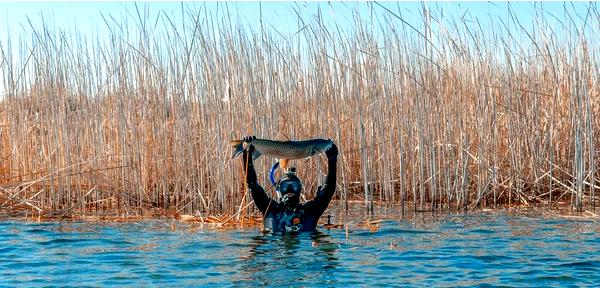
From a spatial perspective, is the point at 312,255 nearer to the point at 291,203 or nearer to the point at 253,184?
the point at 291,203

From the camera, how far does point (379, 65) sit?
801 cm

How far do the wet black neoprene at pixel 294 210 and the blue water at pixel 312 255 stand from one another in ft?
0.32

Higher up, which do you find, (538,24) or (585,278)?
(538,24)

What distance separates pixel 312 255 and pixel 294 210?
69 centimetres

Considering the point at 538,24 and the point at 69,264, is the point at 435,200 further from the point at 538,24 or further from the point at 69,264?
the point at 69,264

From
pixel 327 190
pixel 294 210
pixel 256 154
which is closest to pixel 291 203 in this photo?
pixel 294 210

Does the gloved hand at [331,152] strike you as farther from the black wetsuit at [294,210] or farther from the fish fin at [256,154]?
the fish fin at [256,154]

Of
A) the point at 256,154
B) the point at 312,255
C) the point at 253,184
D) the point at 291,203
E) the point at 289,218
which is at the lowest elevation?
the point at 312,255

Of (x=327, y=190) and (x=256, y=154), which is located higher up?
(x=256, y=154)

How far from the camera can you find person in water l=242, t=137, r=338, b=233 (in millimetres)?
6305

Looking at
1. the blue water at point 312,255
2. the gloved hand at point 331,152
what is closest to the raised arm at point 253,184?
the blue water at point 312,255

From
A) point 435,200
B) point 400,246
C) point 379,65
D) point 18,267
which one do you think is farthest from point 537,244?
point 18,267

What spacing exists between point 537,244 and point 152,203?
397 centimetres

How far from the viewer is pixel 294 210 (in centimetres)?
639
